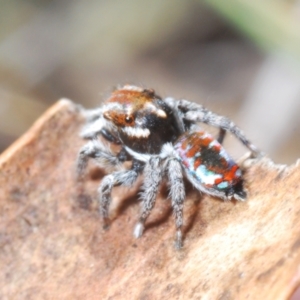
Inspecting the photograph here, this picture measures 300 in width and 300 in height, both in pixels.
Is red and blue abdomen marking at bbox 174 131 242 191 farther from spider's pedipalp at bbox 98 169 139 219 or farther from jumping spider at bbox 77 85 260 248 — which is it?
spider's pedipalp at bbox 98 169 139 219

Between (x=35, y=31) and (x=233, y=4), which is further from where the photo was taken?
(x=35, y=31)

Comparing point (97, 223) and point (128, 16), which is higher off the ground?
point (128, 16)

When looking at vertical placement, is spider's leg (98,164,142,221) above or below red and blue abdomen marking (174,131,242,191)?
below

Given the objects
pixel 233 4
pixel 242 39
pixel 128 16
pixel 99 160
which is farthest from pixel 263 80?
pixel 99 160

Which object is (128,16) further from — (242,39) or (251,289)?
(251,289)

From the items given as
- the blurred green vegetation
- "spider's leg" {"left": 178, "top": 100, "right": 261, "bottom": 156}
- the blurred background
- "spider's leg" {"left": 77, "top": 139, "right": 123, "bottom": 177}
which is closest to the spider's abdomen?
"spider's leg" {"left": 178, "top": 100, "right": 261, "bottom": 156}

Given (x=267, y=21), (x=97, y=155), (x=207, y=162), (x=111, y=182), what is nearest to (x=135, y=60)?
(x=267, y=21)

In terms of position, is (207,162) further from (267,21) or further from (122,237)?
(267,21)

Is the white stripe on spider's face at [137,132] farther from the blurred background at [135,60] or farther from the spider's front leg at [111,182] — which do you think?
the blurred background at [135,60]
